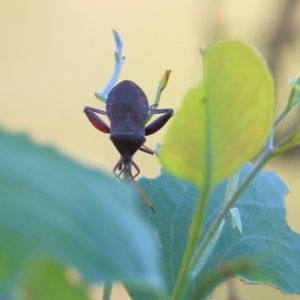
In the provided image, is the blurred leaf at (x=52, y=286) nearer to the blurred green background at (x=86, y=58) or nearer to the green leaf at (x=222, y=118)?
the green leaf at (x=222, y=118)

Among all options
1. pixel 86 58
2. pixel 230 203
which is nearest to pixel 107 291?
pixel 230 203

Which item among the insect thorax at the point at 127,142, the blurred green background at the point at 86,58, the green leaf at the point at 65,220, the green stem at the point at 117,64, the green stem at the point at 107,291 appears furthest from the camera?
the blurred green background at the point at 86,58

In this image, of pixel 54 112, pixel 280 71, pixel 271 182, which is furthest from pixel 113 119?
pixel 54 112

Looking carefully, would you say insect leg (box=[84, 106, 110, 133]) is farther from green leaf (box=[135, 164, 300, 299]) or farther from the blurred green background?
→ the blurred green background

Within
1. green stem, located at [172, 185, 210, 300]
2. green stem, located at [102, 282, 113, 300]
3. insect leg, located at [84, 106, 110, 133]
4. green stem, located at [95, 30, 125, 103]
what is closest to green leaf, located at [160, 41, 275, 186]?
green stem, located at [172, 185, 210, 300]

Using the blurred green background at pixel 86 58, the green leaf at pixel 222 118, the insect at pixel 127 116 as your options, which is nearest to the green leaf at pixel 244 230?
the insect at pixel 127 116

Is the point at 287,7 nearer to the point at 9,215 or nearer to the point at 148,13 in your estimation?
the point at 148,13
